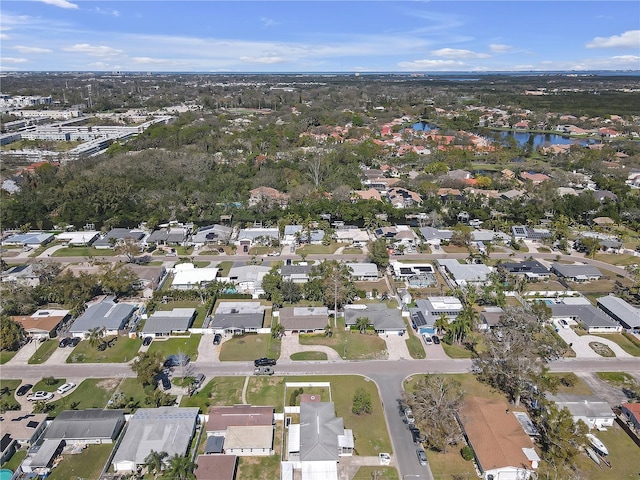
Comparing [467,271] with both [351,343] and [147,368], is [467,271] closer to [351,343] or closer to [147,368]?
[351,343]

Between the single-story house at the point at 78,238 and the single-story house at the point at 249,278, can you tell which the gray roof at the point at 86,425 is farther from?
the single-story house at the point at 78,238

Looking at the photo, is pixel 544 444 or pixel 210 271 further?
pixel 210 271

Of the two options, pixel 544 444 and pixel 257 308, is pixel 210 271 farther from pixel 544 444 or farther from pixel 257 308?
pixel 544 444

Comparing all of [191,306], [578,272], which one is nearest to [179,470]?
[191,306]

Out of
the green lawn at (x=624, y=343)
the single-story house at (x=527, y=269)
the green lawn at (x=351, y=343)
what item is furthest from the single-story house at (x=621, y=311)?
the green lawn at (x=351, y=343)

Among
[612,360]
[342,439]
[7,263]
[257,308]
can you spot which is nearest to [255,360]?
[257,308]

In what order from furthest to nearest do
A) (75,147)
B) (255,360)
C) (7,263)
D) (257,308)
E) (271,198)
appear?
(75,147), (271,198), (7,263), (257,308), (255,360)

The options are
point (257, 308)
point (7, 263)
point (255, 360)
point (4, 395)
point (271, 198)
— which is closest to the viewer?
point (4, 395)
